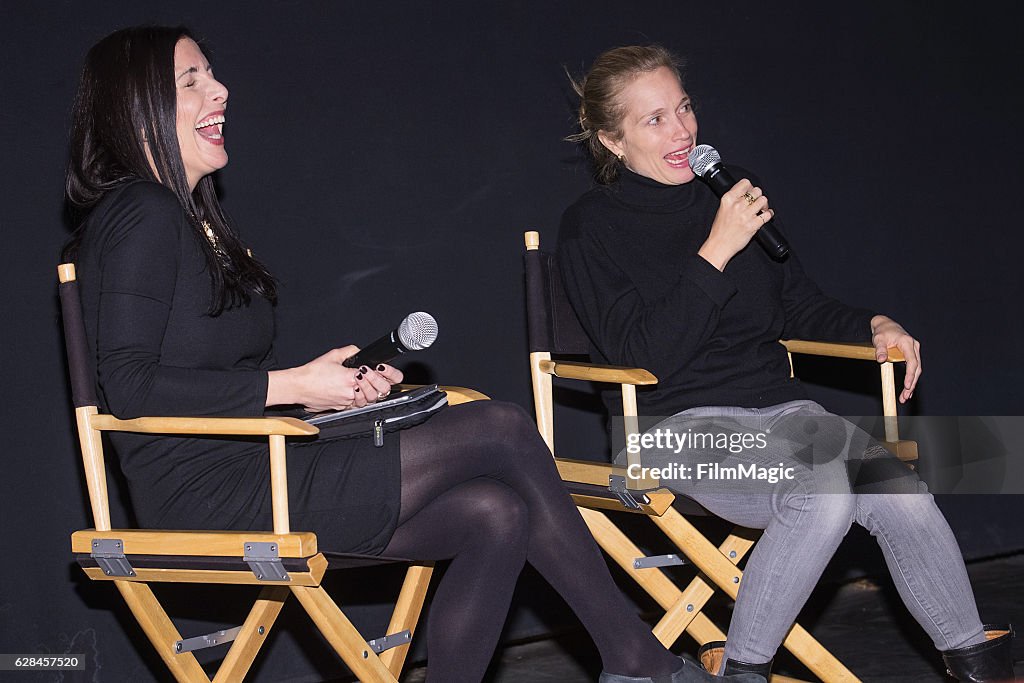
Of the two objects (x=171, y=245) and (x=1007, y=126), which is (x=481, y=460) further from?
(x=1007, y=126)

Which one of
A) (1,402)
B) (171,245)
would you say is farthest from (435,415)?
(1,402)

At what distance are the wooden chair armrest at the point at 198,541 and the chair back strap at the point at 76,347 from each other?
0.22 metres

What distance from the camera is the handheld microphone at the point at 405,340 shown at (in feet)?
5.84

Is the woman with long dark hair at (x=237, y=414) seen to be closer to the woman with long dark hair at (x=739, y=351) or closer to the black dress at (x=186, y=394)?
the black dress at (x=186, y=394)

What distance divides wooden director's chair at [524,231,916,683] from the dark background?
0.47 meters

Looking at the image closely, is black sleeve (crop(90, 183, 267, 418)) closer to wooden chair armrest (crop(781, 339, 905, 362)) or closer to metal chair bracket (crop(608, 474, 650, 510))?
metal chair bracket (crop(608, 474, 650, 510))

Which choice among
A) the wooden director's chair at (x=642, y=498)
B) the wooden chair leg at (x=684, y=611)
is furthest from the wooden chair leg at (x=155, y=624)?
the wooden chair leg at (x=684, y=611)

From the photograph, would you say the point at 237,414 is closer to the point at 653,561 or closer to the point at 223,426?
the point at 223,426

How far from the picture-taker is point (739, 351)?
2.38 meters

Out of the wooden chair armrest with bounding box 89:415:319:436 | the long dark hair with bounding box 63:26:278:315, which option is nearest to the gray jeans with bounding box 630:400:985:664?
the wooden chair armrest with bounding box 89:415:319:436

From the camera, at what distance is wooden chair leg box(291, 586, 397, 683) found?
5.91 feet

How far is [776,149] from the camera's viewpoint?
3.43 meters

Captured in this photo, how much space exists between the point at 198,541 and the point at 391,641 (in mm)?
514

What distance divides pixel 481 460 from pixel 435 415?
110 mm
